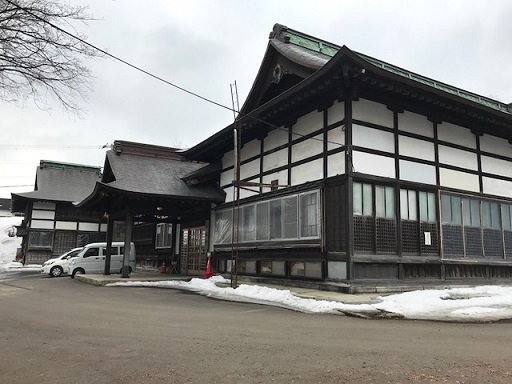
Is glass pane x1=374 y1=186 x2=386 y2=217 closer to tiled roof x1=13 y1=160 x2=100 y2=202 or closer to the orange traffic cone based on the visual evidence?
the orange traffic cone

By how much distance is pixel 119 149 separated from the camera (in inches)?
829

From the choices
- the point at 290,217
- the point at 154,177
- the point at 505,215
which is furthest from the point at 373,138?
the point at 154,177

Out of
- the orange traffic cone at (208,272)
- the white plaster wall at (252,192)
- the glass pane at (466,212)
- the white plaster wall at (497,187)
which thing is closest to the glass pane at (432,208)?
the glass pane at (466,212)

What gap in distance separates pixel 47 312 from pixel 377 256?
8.22 m

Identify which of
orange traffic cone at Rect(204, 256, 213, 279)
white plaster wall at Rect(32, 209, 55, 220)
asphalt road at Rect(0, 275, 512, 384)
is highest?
white plaster wall at Rect(32, 209, 55, 220)

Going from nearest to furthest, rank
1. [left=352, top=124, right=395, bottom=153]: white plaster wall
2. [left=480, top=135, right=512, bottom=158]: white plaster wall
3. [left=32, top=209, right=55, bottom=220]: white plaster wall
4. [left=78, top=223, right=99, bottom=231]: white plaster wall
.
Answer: [left=352, top=124, right=395, bottom=153]: white plaster wall → [left=480, top=135, right=512, bottom=158]: white plaster wall → [left=32, top=209, right=55, bottom=220]: white plaster wall → [left=78, top=223, right=99, bottom=231]: white plaster wall

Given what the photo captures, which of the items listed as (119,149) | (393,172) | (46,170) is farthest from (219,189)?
(46,170)

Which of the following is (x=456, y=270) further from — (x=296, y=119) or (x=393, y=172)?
(x=296, y=119)

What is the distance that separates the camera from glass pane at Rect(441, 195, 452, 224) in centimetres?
1272

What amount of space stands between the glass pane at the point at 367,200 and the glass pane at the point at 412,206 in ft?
4.81

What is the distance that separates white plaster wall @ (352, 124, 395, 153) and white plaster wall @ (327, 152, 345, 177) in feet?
1.78

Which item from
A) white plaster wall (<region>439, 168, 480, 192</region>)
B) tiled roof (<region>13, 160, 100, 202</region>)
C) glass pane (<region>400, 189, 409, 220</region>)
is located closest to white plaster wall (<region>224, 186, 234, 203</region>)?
glass pane (<region>400, 189, 409, 220</region>)

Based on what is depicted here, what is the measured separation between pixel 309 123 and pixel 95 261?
1455 centimetres

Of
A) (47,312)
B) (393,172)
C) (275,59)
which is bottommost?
(47,312)
